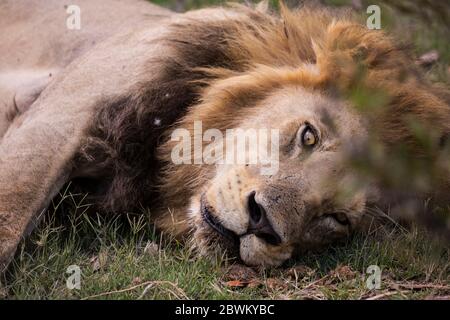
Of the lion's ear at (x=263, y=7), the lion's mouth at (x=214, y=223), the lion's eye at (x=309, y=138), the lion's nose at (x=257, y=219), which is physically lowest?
the lion's mouth at (x=214, y=223)

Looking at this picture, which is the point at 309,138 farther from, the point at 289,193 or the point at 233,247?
the point at 233,247

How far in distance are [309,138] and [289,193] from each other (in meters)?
0.38

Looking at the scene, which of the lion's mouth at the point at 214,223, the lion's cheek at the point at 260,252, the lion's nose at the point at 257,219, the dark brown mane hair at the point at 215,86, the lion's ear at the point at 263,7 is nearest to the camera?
the lion's nose at the point at 257,219

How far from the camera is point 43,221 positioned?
444 centimetres

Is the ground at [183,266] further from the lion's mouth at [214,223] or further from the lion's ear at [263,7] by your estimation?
the lion's ear at [263,7]

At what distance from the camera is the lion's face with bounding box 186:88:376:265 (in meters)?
3.95

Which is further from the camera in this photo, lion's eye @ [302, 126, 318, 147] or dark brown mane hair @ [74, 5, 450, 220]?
dark brown mane hair @ [74, 5, 450, 220]

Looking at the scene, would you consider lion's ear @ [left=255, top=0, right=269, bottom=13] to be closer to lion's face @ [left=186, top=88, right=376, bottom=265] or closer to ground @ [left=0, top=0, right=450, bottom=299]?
ground @ [left=0, top=0, right=450, bottom=299]

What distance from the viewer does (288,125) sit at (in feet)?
14.0

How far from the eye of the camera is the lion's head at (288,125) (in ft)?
13.2

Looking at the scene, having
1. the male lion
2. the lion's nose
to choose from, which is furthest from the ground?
the lion's nose

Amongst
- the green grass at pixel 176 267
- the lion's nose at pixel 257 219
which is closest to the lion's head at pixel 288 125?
the lion's nose at pixel 257 219

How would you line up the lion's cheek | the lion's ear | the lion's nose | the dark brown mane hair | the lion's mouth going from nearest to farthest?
the lion's nose
the lion's cheek
the lion's mouth
the dark brown mane hair
the lion's ear
